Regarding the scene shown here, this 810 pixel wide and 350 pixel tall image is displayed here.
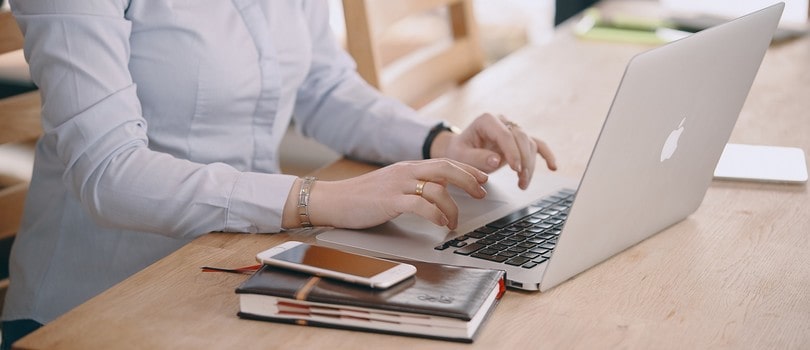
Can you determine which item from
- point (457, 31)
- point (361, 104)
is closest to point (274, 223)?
point (361, 104)

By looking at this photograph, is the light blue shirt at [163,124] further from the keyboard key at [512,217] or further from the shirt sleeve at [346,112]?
the keyboard key at [512,217]

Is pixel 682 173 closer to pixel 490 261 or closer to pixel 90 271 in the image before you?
pixel 490 261

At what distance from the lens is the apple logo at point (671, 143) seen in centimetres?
104

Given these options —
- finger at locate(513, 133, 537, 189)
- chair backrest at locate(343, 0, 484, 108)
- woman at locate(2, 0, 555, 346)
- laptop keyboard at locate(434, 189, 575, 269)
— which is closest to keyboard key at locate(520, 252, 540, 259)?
laptop keyboard at locate(434, 189, 575, 269)

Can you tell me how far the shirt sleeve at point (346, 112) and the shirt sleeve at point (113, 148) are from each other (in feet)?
1.15

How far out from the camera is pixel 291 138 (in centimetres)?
297

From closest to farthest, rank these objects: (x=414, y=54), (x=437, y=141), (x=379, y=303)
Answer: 1. (x=379, y=303)
2. (x=437, y=141)
3. (x=414, y=54)

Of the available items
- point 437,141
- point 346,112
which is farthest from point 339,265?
point 346,112

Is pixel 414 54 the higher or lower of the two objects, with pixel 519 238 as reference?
lower

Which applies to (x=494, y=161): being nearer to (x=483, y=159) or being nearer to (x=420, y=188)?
(x=483, y=159)

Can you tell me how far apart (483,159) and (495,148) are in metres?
0.03

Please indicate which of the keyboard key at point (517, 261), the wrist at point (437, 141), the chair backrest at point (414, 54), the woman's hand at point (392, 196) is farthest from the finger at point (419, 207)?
the chair backrest at point (414, 54)

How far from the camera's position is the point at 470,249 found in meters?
1.08

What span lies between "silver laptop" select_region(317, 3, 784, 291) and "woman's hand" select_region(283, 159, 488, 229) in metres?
0.02
